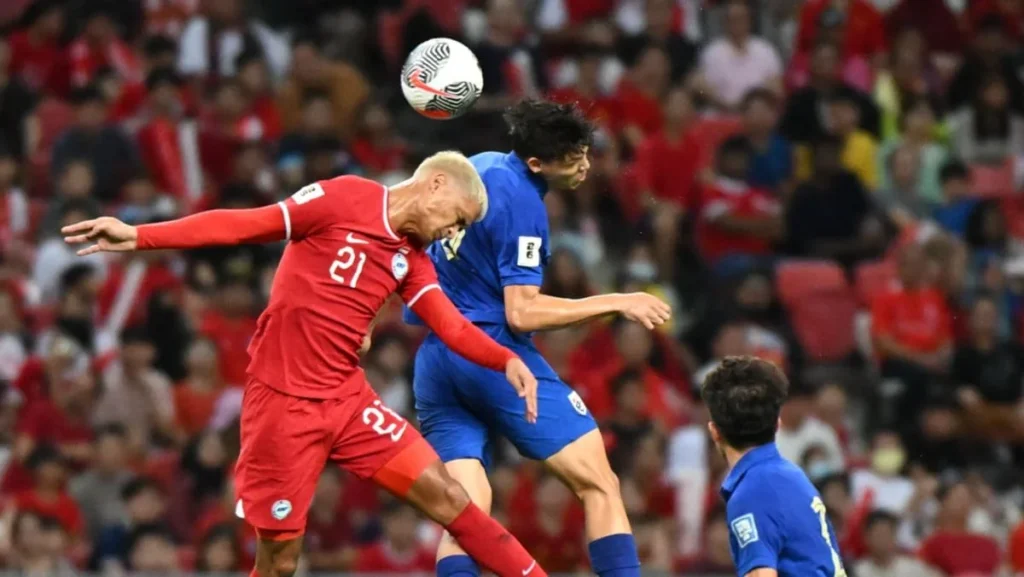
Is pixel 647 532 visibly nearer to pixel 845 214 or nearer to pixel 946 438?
pixel 946 438

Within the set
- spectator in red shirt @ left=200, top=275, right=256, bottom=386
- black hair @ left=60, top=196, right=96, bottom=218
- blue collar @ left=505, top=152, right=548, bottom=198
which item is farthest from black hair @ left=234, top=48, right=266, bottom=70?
blue collar @ left=505, top=152, right=548, bottom=198

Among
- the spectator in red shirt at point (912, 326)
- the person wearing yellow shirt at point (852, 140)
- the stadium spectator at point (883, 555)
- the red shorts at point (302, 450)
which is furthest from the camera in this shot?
the person wearing yellow shirt at point (852, 140)

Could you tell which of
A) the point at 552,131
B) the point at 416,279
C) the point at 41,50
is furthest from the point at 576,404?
the point at 41,50

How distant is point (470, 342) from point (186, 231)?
1.08 meters

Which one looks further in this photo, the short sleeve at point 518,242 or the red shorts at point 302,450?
the short sleeve at point 518,242

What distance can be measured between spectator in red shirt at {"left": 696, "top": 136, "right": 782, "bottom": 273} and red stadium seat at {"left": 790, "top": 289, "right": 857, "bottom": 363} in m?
0.65

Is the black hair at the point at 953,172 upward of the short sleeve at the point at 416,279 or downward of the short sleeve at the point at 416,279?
downward

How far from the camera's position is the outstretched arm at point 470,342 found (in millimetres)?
6824

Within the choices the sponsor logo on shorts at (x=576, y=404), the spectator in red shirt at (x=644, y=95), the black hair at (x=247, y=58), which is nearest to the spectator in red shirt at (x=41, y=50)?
the black hair at (x=247, y=58)

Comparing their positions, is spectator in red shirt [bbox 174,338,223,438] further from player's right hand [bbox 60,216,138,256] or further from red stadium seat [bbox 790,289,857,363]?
player's right hand [bbox 60,216,138,256]

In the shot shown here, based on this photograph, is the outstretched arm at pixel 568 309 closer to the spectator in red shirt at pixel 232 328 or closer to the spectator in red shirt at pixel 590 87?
the spectator in red shirt at pixel 232 328

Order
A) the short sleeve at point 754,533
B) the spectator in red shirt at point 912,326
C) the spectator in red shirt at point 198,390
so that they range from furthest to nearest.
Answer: the spectator in red shirt at point 912,326, the spectator in red shirt at point 198,390, the short sleeve at point 754,533

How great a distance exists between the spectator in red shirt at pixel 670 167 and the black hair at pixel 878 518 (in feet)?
10.4

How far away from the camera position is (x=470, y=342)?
6.92 meters
